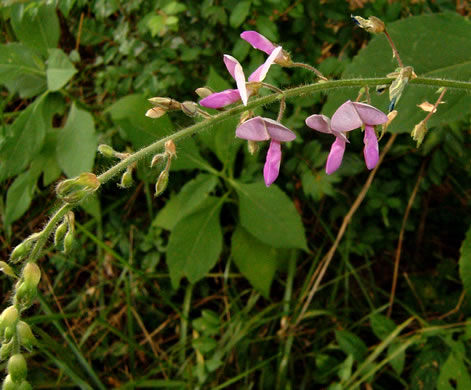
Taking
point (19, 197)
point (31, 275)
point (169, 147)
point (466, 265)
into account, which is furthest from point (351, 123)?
point (19, 197)

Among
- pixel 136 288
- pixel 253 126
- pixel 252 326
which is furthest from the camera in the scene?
pixel 136 288

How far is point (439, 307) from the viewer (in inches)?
83.4

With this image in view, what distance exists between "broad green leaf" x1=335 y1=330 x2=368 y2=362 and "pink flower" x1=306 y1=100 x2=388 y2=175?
3.55 feet

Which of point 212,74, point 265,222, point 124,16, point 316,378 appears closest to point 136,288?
point 265,222

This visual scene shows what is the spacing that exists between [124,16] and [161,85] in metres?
0.41

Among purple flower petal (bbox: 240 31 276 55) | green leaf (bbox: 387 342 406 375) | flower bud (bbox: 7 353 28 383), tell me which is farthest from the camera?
green leaf (bbox: 387 342 406 375)

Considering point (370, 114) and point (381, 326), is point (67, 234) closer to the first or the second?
point (370, 114)

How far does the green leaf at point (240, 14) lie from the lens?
185cm

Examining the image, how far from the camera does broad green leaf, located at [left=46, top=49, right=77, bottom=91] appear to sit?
76.6 inches

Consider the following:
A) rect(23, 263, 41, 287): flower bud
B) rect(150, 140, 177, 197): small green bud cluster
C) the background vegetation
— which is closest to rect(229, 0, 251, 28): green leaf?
the background vegetation

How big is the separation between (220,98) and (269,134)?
13 centimetres

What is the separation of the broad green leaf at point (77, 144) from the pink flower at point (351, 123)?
3.95ft

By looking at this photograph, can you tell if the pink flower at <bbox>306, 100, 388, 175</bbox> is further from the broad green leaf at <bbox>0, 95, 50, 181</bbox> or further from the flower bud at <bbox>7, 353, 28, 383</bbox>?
the broad green leaf at <bbox>0, 95, 50, 181</bbox>

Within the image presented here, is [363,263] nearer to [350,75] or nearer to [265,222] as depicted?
[265,222]
